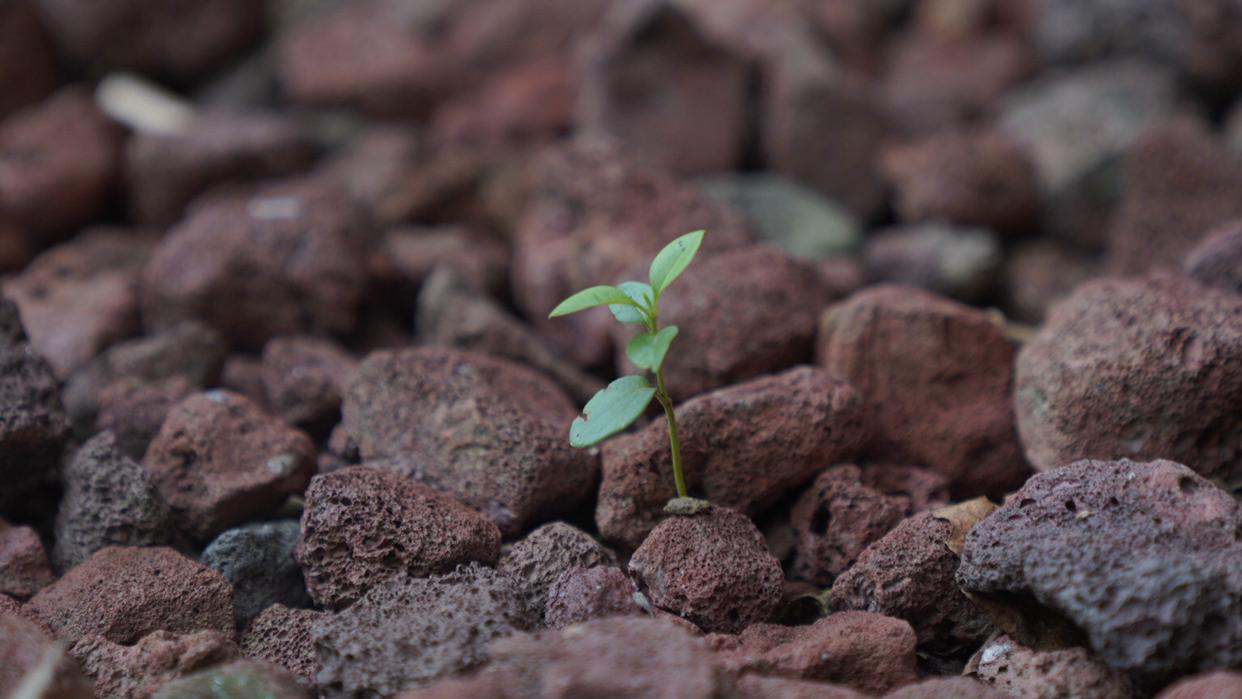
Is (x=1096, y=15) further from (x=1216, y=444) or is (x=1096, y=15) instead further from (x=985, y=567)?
(x=985, y=567)

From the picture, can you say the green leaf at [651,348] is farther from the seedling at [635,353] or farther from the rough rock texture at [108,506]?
the rough rock texture at [108,506]

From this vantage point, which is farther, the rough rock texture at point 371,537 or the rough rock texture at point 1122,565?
the rough rock texture at point 371,537

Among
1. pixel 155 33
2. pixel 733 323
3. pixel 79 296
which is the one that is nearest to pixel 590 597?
pixel 733 323

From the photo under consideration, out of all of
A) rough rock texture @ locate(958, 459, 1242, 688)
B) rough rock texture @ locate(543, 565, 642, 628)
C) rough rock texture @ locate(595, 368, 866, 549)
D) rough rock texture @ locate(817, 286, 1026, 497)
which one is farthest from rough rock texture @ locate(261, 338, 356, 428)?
rough rock texture @ locate(958, 459, 1242, 688)

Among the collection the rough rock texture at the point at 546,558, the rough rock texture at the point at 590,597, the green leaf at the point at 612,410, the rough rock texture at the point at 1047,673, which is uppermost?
the green leaf at the point at 612,410

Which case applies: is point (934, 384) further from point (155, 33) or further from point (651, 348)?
point (155, 33)

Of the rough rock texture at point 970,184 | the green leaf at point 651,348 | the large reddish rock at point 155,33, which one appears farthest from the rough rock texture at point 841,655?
the large reddish rock at point 155,33
